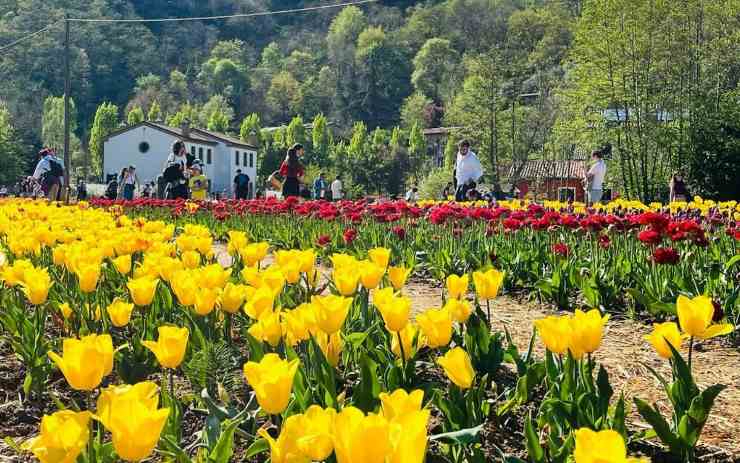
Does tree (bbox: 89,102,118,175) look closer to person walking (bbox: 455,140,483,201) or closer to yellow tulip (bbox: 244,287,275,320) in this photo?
person walking (bbox: 455,140,483,201)

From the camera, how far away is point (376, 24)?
12888 centimetres

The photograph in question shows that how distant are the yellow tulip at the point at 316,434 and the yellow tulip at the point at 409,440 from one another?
0.13 m

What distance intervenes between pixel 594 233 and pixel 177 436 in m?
3.85

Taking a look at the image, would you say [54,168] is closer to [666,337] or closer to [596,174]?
[596,174]

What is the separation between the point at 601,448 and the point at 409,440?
9.6 inches

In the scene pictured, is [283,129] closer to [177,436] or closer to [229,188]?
[229,188]

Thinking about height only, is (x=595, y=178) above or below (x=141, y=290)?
above

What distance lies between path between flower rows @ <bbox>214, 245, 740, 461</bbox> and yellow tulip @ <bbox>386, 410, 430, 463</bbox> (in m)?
1.39

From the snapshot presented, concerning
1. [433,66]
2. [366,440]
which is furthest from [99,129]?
[366,440]

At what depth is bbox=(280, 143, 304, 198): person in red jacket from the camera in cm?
1048

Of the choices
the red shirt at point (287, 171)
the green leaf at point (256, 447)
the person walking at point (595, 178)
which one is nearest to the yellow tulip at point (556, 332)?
the green leaf at point (256, 447)

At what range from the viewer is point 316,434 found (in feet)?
3.56

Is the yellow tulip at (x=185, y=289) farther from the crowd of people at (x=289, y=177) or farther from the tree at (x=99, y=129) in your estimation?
the tree at (x=99, y=129)

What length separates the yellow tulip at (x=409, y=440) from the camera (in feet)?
3.09
